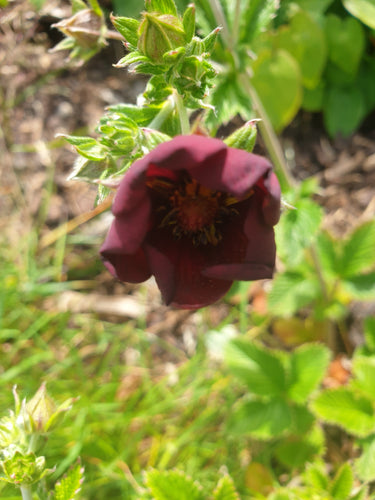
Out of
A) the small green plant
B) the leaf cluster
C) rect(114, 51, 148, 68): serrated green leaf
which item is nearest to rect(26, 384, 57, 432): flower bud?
the small green plant

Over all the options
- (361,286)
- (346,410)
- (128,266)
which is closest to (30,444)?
(128,266)

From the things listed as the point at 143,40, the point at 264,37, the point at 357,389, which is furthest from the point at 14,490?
the point at 264,37

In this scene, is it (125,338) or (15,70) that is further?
(15,70)

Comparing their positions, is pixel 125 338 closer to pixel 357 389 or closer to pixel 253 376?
pixel 253 376

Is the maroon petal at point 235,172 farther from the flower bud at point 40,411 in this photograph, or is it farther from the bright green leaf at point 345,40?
the bright green leaf at point 345,40

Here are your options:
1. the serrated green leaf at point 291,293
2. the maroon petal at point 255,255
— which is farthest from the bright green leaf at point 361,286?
the maroon petal at point 255,255

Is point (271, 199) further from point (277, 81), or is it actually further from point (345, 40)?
point (345, 40)
